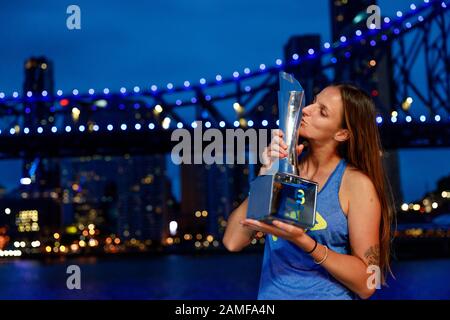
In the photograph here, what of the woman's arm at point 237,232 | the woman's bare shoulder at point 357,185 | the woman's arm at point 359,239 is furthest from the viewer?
the woman's arm at point 237,232

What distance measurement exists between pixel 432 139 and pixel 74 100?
22.3m

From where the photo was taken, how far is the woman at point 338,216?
2076mm

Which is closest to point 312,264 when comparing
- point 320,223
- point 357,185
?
point 320,223

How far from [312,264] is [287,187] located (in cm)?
40

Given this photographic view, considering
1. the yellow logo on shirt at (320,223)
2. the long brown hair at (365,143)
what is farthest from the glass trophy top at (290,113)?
the long brown hair at (365,143)

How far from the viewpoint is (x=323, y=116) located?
87.4 inches

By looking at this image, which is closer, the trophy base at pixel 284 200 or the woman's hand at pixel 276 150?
Answer: the trophy base at pixel 284 200

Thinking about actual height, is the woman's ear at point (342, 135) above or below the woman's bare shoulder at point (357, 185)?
above

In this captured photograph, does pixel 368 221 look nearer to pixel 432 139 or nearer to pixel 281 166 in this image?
pixel 281 166

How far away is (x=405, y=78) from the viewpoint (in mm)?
51406

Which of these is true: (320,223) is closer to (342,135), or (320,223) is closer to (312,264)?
(312,264)

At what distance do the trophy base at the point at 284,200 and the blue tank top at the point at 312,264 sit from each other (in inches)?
12.1

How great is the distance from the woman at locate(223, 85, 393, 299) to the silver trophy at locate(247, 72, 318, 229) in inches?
2.4

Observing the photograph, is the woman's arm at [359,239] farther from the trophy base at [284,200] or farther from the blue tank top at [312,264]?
the trophy base at [284,200]
